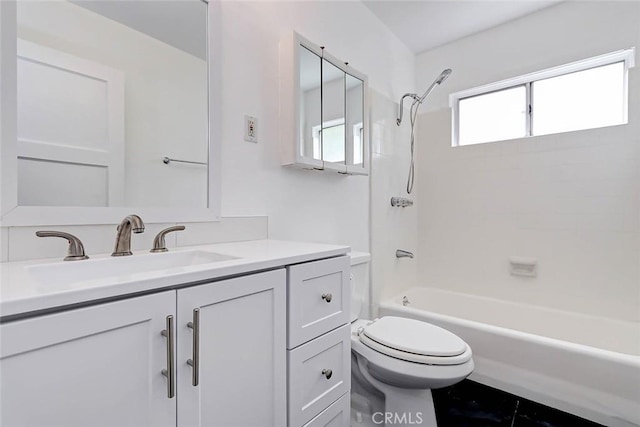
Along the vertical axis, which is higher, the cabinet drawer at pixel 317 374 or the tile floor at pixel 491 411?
the cabinet drawer at pixel 317 374

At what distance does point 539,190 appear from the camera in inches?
84.8

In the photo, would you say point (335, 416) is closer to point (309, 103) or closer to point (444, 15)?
point (309, 103)

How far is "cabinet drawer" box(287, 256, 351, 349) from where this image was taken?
0.90 meters

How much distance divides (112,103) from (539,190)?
2.50 m

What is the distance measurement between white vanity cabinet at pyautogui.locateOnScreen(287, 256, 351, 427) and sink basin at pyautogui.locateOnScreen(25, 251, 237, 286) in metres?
0.26

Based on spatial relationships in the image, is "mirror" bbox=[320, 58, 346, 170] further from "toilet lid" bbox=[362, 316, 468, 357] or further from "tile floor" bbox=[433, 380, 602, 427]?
"tile floor" bbox=[433, 380, 602, 427]

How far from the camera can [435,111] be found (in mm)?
2609

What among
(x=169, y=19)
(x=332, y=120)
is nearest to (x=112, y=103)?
(x=169, y=19)

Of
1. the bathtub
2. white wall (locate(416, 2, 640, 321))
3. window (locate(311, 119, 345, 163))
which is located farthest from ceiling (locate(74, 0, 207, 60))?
white wall (locate(416, 2, 640, 321))

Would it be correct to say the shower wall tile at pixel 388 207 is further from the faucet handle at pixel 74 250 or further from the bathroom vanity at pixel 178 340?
the faucet handle at pixel 74 250

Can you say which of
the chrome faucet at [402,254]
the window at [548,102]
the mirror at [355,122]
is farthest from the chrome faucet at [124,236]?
the window at [548,102]

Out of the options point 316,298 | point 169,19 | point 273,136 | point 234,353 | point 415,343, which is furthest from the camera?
point 273,136

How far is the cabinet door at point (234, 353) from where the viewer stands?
0.67 meters

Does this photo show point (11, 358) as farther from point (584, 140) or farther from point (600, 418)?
point (584, 140)
